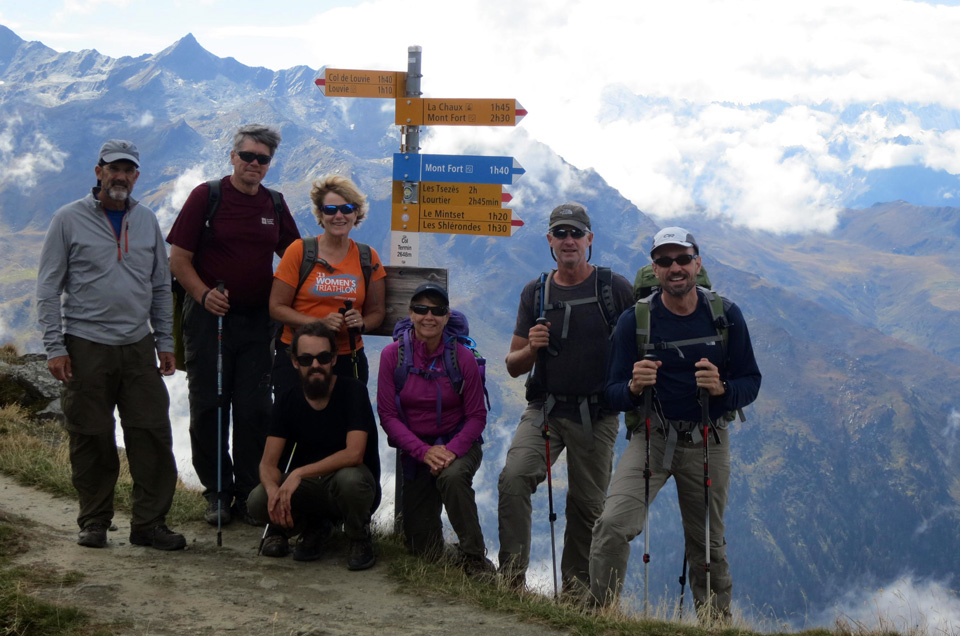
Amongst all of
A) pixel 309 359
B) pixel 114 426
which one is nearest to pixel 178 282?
pixel 114 426

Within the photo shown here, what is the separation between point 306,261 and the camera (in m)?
7.55

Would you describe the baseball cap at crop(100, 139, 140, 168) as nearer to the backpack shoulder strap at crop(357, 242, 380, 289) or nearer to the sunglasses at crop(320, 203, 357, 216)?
the sunglasses at crop(320, 203, 357, 216)

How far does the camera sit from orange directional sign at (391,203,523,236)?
8711 millimetres

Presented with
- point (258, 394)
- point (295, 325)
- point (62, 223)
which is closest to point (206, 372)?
point (258, 394)

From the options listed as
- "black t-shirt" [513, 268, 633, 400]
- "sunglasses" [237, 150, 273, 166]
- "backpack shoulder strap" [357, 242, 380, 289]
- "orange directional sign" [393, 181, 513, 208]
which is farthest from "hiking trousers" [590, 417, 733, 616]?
"sunglasses" [237, 150, 273, 166]

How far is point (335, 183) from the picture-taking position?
7.73 metres

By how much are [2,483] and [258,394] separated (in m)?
3.59

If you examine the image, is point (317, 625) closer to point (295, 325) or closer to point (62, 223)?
point (295, 325)

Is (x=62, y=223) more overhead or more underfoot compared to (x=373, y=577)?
more overhead

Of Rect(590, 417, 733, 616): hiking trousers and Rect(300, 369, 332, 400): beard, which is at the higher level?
Rect(300, 369, 332, 400): beard

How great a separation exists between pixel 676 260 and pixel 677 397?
1077mm

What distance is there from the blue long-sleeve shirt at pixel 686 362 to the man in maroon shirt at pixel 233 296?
332 centimetres

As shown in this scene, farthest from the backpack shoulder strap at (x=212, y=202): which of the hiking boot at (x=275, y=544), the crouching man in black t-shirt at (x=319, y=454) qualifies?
the hiking boot at (x=275, y=544)

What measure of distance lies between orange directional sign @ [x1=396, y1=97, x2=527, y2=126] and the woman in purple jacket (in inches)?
87.3
